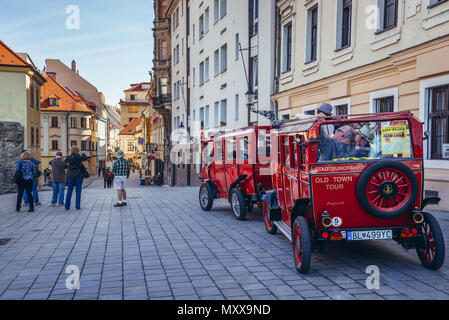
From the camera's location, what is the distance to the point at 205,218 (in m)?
10.8

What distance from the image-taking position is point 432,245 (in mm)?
5734

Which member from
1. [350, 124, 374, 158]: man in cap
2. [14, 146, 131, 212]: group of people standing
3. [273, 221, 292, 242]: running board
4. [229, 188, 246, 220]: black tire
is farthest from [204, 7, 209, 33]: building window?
[350, 124, 374, 158]: man in cap

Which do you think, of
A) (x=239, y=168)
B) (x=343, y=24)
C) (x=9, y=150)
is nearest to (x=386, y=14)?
(x=343, y=24)

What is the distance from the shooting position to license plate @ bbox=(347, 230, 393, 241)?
5676 millimetres

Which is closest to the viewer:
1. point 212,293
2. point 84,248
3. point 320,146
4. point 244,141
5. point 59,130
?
point 212,293

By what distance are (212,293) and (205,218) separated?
19.2 feet

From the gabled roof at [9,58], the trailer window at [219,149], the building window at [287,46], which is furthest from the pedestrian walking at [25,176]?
the gabled roof at [9,58]

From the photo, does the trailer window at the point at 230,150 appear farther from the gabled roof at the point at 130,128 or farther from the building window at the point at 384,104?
the gabled roof at the point at 130,128

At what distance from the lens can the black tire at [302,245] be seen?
5.56 metres

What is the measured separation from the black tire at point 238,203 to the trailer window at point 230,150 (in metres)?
0.82

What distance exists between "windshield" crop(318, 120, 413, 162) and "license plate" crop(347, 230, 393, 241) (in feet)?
3.06

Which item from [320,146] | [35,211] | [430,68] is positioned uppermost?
[430,68]
